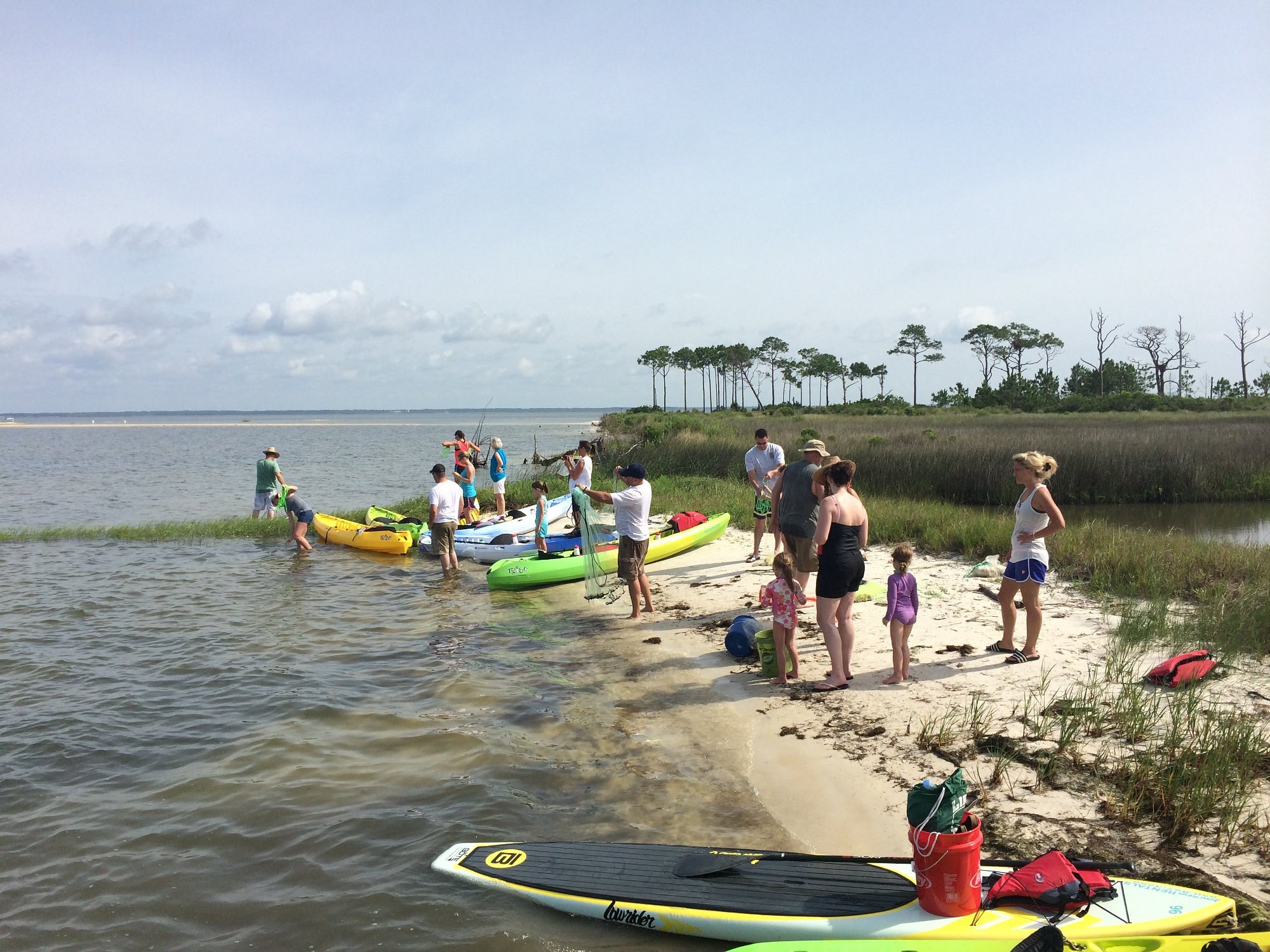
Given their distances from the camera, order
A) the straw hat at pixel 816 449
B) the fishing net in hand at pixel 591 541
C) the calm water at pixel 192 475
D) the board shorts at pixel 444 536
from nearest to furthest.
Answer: the straw hat at pixel 816 449, the fishing net in hand at pixel 591 541, the board shorts at pixel 444 536, the calm water at pixel 192 475

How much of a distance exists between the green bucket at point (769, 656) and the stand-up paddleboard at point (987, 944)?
3668mm

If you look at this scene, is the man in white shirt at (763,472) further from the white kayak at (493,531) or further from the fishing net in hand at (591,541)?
the white kayak at (493,531)

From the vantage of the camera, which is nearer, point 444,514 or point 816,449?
point 816,449

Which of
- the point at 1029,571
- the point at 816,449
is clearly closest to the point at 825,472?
the point at 816,449

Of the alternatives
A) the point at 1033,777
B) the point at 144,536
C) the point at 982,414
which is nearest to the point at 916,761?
the point at 1033,777

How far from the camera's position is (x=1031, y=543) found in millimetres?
6824

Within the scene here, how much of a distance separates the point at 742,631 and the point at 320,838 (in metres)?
4.38

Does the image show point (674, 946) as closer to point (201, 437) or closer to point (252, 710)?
point (252, 710)

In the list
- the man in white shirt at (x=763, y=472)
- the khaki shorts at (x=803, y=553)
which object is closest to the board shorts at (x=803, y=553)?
the khaki shorts at (x=803, y=553)

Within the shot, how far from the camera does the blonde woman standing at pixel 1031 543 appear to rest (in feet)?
21.8

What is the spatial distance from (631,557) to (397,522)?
30.0 ft

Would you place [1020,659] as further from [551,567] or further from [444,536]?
[444,536]

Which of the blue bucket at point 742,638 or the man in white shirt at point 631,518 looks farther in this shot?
the man in white shirt at point 631,518

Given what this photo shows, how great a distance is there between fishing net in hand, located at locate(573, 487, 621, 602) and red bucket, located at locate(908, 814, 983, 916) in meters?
6.24
